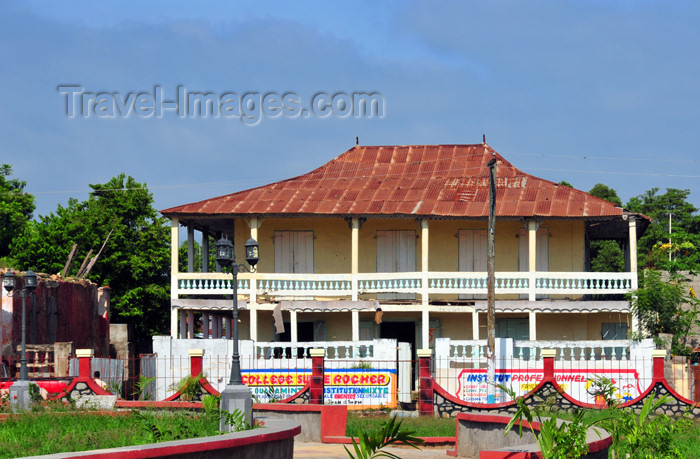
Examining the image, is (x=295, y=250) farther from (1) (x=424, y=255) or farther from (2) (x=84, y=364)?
(2) (x=84, y=364)

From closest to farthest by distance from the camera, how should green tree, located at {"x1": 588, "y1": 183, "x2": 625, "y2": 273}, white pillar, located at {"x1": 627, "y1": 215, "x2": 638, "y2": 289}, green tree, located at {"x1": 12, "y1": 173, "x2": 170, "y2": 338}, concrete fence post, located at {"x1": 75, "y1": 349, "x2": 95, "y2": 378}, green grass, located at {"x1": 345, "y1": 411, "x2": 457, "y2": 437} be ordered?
green grass, located at {"x1": 345, "y1": 411, "x2": 457, "y2": 437}, concrete fence post, located at {"x1": 75, "y1": 349, "x2": 95, "y2": 378}, white pillar, located at {"x1": 627, "y1": 215, "x2": 638, "y2": 289}, green tree, located at {"x1": 12, "y1": 173, "x2": 170, "y2": 338}, green tree, located at {"x1": 588, "y1": 183, "x2": 625, "y2": 273}

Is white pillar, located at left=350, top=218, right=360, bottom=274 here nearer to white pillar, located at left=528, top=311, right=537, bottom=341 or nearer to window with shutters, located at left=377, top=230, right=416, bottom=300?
window with shutters, located at left=377, top=230, right=416, bottom=300

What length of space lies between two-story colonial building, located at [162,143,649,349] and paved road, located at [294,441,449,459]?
7944 millimetres

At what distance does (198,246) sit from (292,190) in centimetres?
2483

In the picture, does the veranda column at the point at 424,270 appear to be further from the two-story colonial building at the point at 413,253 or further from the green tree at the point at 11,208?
the green tree at the point at 11,208

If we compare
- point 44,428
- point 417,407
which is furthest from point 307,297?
point 44,428

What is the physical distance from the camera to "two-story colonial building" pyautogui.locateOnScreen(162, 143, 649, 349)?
79.0 ft

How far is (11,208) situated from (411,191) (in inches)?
818

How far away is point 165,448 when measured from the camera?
896cm

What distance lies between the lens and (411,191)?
25.6 m

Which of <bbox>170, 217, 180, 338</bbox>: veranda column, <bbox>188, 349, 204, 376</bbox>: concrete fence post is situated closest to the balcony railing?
<bbox>170, 217, 180, 338</bbox>: veranda column

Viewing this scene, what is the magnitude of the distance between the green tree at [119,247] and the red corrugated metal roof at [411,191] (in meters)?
9.30

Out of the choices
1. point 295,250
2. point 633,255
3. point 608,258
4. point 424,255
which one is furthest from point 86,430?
point 608,258

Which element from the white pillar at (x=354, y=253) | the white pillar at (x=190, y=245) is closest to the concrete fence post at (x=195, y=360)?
the white pillar at (x=354, y=253)
